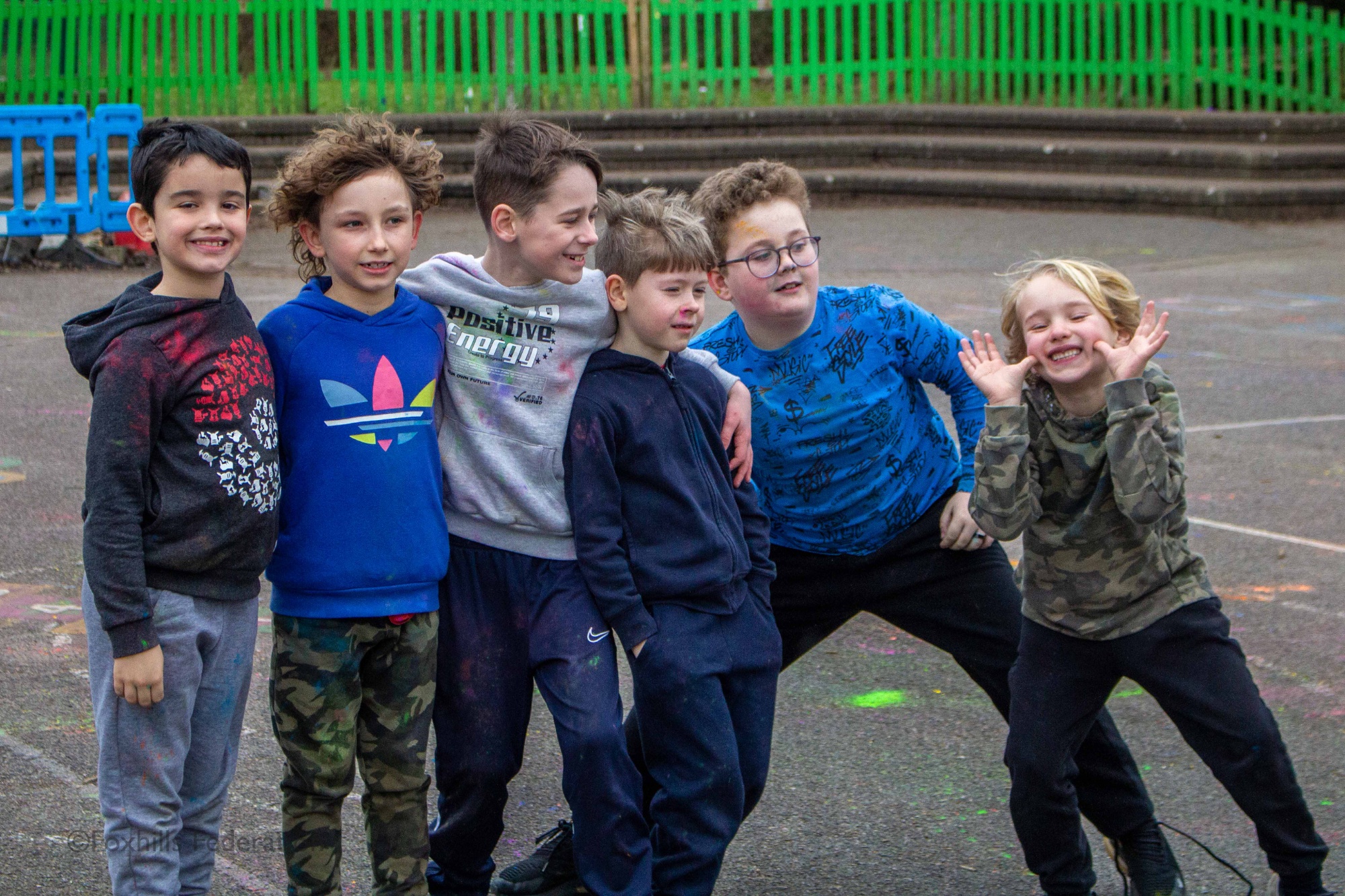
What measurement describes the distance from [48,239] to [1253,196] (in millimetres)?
10815

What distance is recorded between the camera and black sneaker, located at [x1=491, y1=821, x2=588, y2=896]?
3.15 metres

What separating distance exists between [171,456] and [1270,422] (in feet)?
19.8

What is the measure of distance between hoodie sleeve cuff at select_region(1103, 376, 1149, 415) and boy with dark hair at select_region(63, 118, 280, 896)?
155cm

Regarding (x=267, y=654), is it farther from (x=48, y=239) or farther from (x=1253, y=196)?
(x=1253, y=196)

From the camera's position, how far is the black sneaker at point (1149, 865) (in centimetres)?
301

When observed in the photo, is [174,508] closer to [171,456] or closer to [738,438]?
[171,456]

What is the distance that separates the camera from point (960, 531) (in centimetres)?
324

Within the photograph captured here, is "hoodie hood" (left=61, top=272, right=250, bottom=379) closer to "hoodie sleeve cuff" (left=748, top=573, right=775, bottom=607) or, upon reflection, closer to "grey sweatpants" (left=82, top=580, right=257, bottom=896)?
"grey sweatpants" (left=82, top=580, right=257, bottom=896)

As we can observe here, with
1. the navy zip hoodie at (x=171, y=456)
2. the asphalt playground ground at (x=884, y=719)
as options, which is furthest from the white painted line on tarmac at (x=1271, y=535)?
the navy zip hoodie at (x=171, y=456)

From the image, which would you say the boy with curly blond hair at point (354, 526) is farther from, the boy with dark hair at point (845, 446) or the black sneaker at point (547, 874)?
the boy with dark hair at point (845, 446)

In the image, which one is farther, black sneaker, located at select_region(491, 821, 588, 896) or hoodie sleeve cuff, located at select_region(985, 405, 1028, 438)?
black sneaker, located at select_region(491, 821, 588, 896)

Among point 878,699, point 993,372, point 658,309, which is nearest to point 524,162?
point 658,309

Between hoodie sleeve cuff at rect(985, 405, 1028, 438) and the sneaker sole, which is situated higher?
hoodie sleeve cuff at rect(985, 405, 1028, 438)

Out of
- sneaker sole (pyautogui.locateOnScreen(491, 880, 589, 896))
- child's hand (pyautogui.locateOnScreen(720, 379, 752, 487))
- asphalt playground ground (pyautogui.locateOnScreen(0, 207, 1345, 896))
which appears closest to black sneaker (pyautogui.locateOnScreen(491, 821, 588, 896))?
sneaker sole (pyautogui.locateOnScreen(491, 880, 589, 896))
